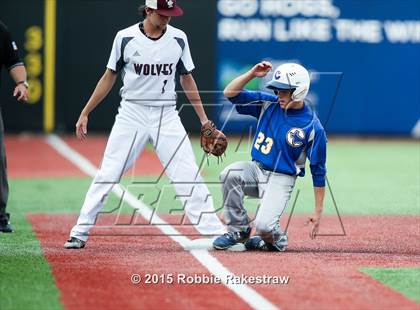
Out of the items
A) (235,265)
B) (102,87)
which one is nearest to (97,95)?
(102,87)

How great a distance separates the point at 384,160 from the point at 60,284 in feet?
36.5

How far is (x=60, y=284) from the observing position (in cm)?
735

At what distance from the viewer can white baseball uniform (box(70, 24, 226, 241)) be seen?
888 cm

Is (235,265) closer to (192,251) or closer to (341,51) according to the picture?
(192,251)

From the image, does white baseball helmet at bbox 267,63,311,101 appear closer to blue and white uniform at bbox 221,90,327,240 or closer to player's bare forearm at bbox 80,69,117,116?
blue and white uniform at bbox 221,90,327,240

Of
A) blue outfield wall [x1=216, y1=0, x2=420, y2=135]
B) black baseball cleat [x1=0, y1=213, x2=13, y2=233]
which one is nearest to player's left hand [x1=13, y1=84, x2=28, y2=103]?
→ black baseball cleat [x1=0, y1=213, x2=13, y2=233]

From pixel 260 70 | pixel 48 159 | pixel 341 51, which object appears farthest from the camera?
pixel 341 51

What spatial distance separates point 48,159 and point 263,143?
354 inches

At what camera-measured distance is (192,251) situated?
29.0 feet

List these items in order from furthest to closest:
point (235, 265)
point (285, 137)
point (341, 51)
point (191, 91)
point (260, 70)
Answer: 1. point (341, 51)
2. point (191, 91)
3. point (285, 137)
4. point (260, 70)
5. point (235, 265)

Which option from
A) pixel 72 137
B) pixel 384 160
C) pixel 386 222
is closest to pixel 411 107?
pixel 384 160

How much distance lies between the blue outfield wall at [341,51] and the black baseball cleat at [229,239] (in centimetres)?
1142

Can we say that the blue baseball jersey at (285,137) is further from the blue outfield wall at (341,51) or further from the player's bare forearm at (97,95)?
the blue outfield wall at (341,51)

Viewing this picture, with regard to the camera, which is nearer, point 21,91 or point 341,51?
point 21,91
